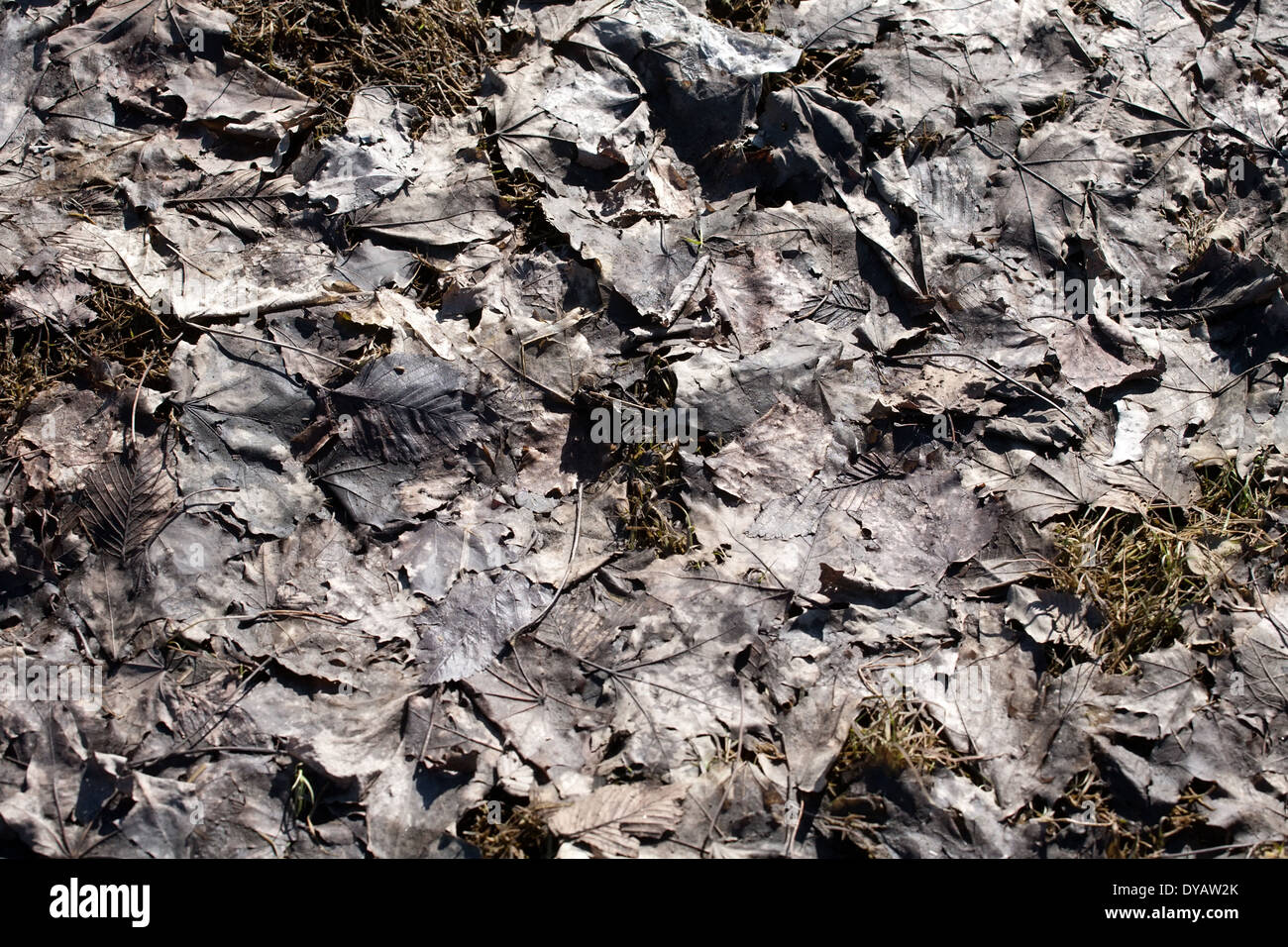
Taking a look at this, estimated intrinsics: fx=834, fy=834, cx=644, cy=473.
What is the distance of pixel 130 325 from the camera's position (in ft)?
8.87

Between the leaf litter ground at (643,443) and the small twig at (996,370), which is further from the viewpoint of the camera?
the small twig at (996,370)

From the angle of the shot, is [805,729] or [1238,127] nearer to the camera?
[805,729]

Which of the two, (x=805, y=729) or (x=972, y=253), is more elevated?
(x=972, y=253)

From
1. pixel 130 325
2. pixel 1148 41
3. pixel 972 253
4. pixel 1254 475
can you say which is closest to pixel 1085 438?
pixel 1254 475

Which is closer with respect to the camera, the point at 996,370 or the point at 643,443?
the point at 643,443

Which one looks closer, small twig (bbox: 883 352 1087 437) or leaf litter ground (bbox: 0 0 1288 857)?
leaf litter ground (bbox: 0 0 1288 857)

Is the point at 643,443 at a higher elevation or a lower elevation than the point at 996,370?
lower

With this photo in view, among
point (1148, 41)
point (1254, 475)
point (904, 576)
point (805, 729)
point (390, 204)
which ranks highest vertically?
point (1148, 41)
